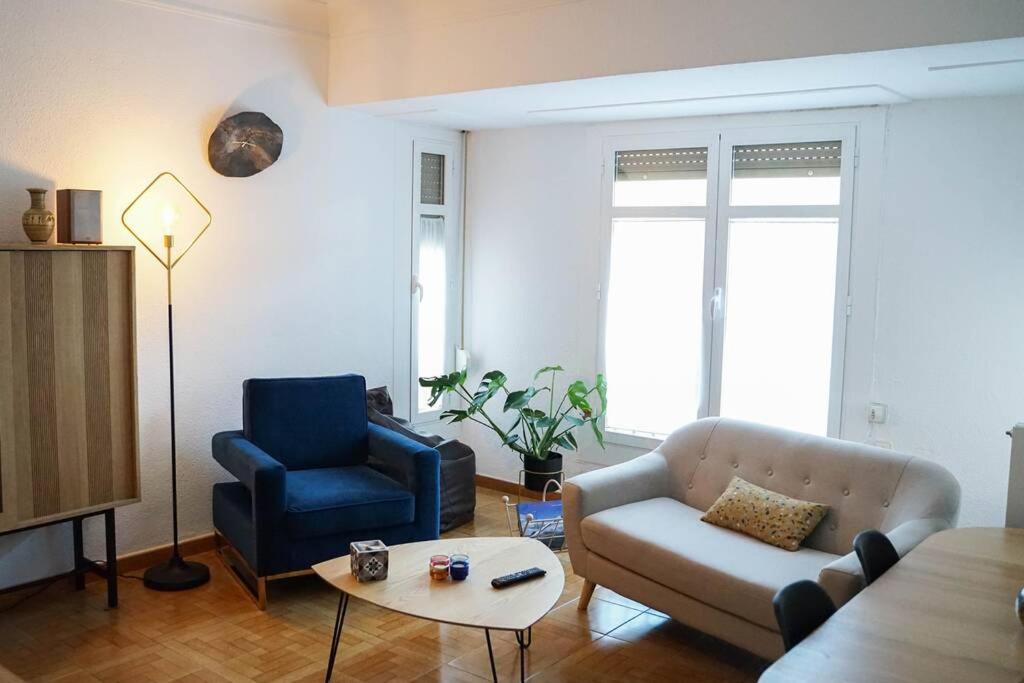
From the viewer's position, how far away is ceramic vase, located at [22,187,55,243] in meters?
3.60

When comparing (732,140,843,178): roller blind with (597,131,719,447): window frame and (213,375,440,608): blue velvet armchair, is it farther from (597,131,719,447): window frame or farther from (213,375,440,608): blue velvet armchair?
(213,375,440,608): blue velvet armchair

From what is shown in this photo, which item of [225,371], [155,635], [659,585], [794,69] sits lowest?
[155,635]

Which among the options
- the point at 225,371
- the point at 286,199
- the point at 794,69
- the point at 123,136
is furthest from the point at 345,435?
the point at 794,69

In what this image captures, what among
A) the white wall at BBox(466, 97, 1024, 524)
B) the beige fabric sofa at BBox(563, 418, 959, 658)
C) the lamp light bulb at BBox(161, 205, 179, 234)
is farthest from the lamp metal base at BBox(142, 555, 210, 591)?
the white wall at BBox(466, 97, 1024, 524)

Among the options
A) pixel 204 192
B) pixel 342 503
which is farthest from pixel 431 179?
pixel 342 503

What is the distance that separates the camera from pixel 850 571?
2.83 m

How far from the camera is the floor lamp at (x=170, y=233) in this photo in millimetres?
4109

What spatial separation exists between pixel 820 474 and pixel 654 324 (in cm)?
163

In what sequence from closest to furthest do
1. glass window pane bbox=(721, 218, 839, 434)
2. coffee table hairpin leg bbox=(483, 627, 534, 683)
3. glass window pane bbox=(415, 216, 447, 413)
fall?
coffee table hairpin leg bbox=(483, 627, 534, 683) < glass window pane bbox=(721, 218, 839, 434) < glass window pane bbox=(415, 216, 447, 413)

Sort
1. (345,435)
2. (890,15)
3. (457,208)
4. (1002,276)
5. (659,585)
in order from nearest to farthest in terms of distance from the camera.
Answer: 1. (890,15)
2. (659,585)
3. (1002,276)
4. (345,435)
5. (457,208)

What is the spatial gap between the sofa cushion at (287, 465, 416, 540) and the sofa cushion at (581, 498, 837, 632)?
854 millimetres

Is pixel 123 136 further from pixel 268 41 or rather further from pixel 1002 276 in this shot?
pixel 1002 276

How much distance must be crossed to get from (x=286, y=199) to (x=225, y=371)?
3.12 feet

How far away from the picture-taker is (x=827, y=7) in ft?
10.9
